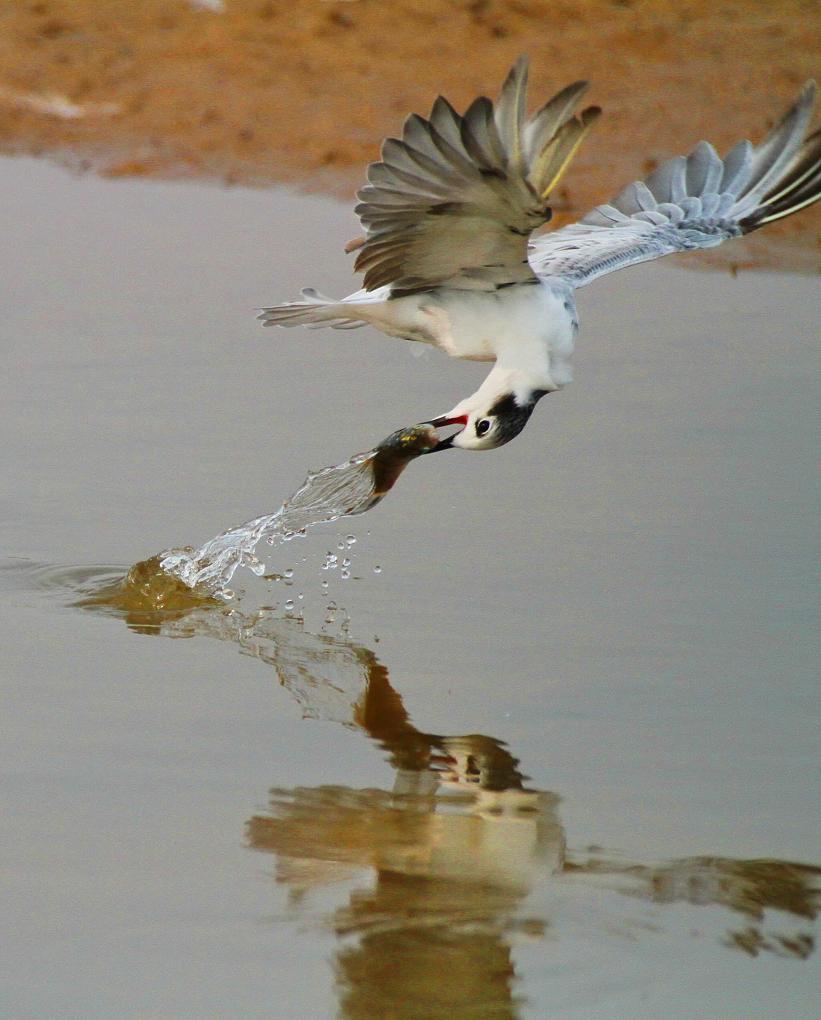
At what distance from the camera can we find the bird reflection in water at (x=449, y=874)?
3.14 meters

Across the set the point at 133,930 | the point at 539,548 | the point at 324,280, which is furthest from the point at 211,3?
the point at 133,930

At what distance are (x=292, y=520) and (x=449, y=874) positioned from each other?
196 cm

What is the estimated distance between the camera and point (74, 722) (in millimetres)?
4141

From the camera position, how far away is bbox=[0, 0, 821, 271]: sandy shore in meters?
10.2

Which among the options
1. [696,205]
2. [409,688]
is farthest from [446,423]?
[696,205]

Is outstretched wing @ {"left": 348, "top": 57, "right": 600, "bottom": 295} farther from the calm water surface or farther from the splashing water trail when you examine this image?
the calm water surface

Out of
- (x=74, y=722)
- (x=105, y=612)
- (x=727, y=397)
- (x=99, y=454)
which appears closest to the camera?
(x=74, y=722)

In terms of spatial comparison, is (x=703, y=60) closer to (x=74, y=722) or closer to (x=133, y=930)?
(x=74, y=722)

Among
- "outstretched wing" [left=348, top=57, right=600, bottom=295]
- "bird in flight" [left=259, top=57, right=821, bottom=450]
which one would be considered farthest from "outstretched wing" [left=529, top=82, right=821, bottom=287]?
"outstretched wing" [left=348, top=57, right=600, bottom=295]

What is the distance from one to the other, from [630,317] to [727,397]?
1239 millimetres

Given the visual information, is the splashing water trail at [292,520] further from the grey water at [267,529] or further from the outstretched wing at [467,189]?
the outstretched wing at [467,189]

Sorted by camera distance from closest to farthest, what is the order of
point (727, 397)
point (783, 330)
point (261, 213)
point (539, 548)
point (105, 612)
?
point (105, 612) < point (539, 548) < point (727, 397) < point (783, 330) < point (261, 213)

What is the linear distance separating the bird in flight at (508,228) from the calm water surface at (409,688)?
701mm

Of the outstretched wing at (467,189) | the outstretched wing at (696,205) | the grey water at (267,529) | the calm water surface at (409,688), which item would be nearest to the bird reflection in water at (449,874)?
the calm water surface at (409,688)
